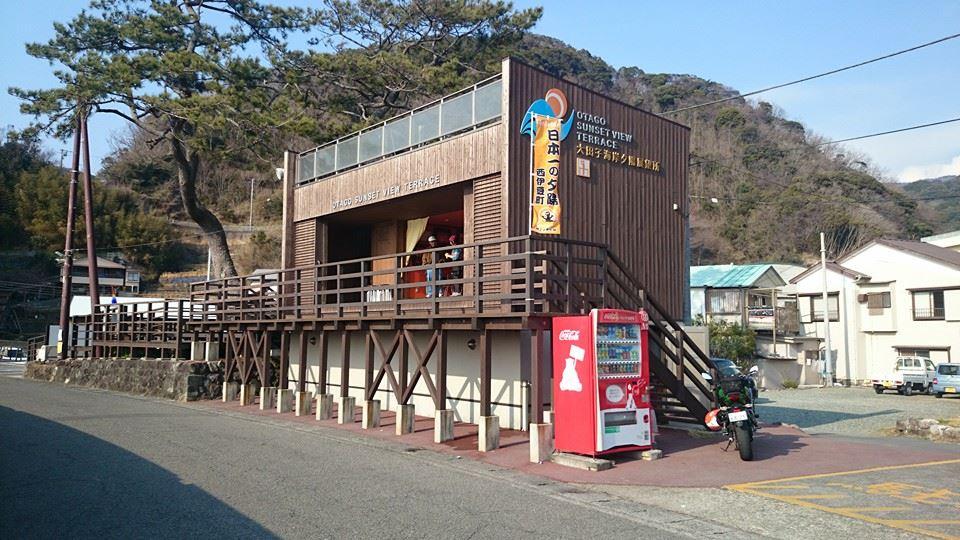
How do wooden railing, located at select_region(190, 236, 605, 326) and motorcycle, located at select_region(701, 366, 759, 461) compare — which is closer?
motorcycle, located at select_region(701, 366, 759, 461)

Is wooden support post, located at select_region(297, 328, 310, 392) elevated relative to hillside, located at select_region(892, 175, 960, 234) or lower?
lower

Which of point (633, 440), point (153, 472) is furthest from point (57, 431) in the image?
point (633, 440)

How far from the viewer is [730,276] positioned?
4228 centimetres

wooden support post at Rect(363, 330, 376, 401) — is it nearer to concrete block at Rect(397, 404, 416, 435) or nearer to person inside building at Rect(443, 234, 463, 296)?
concrete block at Rect(397, 404, 416, 435)

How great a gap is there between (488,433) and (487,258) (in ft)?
9.05

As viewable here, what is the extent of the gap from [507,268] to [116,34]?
2198cm

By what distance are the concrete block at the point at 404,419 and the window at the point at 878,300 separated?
32061 millimetres

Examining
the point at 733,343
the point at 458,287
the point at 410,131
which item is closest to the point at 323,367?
the point at 458,287

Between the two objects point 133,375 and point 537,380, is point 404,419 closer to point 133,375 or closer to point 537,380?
point 537,380

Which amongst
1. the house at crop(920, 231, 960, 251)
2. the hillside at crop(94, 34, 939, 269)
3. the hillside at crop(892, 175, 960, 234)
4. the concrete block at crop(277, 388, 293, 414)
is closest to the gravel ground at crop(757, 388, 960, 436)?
the concrete block at crop(277, 388, 293, 414)

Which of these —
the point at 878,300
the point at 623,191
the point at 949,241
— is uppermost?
the point at 949,241

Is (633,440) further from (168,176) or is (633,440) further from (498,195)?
(168,176)

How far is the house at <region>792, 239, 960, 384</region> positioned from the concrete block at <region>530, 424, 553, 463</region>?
3078cm

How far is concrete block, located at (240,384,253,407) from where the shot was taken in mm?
18000
